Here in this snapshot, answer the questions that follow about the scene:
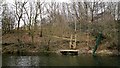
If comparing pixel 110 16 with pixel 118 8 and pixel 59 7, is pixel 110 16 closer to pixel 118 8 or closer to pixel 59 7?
pixel 118 8

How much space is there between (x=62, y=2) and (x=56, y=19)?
6.51 metres

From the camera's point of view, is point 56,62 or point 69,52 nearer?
point 56,62

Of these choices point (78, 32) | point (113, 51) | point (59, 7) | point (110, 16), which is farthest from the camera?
point (59, 7)

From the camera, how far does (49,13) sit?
3975cm

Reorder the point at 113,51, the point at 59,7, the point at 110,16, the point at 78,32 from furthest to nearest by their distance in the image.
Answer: the point at 59,7 → the point at 78,32 → the point at 110,16 → the point at 113,51

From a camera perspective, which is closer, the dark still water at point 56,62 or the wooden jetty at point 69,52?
the dark still water at point 56,62

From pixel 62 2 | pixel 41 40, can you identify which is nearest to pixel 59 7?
pixel 62 2

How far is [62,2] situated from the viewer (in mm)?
43656

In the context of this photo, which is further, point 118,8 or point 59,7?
point 59,7

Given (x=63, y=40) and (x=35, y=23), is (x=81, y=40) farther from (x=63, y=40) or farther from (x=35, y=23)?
(x=35, y=23)

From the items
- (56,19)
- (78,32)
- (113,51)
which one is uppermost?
(56,19)

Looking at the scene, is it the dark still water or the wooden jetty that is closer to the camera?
the dark still water

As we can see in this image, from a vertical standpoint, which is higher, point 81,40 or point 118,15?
point 118,15

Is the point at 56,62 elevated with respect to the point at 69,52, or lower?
lower
